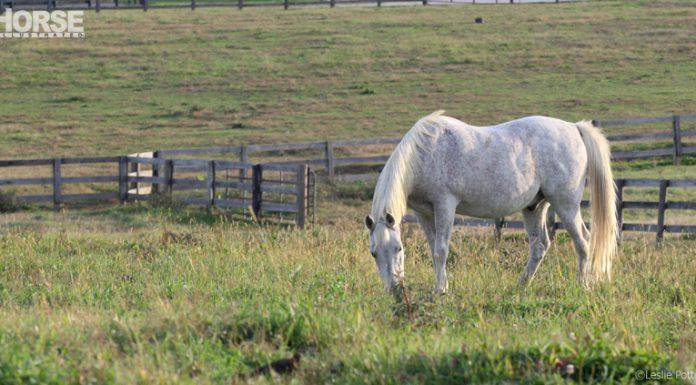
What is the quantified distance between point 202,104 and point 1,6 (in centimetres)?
2491

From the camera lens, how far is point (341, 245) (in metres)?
11.9

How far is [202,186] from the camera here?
20.7 metres

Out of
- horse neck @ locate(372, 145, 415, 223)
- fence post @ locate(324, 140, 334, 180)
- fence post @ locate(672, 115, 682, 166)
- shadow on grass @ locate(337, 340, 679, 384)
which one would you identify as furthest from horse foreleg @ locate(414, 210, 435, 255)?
fence post @ locate(672, 115, 682, 166)

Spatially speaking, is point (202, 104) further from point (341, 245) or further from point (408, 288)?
point (408, 288)

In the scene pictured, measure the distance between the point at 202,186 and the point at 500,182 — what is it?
39.0 ft

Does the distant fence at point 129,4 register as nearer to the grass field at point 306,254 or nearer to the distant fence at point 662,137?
the grass field at point 306,254

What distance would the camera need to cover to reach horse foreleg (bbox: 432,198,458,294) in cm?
916

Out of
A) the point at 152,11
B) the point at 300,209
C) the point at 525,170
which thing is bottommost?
the point at 300,209

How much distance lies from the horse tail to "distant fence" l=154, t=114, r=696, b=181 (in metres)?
13.2

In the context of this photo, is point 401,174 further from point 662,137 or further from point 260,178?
point 662,137

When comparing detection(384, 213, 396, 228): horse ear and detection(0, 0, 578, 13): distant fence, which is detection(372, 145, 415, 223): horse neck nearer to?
detection(384, 213, 396, 228): horse ear

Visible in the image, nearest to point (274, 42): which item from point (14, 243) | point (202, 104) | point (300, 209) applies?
point (202, 104)

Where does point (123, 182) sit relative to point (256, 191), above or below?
below

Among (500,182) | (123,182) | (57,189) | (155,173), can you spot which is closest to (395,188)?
(500,182)
